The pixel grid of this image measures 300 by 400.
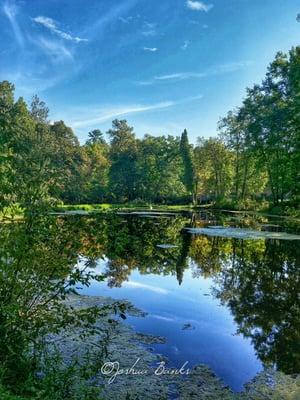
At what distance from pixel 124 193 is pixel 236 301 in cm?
7216

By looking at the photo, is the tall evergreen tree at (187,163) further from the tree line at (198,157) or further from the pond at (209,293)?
the pond at (209,293)

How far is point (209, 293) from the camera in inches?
527

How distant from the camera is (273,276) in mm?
15594

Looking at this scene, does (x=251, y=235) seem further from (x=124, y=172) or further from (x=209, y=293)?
(x=124, y=172)

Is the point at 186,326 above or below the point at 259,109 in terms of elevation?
below

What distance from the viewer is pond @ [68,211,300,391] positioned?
7.47 metres

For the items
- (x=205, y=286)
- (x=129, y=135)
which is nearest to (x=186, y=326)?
(x=205, y=286)

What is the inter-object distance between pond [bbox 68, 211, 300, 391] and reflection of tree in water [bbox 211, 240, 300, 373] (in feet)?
0.07

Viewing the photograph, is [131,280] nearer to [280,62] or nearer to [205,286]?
[205,286]

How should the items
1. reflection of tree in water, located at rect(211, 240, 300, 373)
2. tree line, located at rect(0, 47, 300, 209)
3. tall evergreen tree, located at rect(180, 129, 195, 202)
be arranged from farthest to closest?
tall evergreen tree, located at rect(180, 129, 195, 202)
tree line, located at rect(0, 47, 300, 209)
reflection of tree in water, located at rect(211, 240, 300, 373)

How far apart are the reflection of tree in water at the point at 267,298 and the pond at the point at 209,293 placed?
0.07ft

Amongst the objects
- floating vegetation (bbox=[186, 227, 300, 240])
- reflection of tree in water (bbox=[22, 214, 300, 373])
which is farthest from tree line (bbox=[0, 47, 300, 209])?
reflection of tree in water (bbox=[22, 214, 300, 373])

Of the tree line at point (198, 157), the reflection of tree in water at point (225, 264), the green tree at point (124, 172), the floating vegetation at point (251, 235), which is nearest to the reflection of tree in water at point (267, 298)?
the reflection of tree in water at point (225, 264)

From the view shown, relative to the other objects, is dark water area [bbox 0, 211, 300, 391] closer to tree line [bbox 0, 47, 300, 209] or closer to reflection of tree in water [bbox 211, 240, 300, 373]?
reflection of tree in water [bbox 211, 240, 300, 373]
